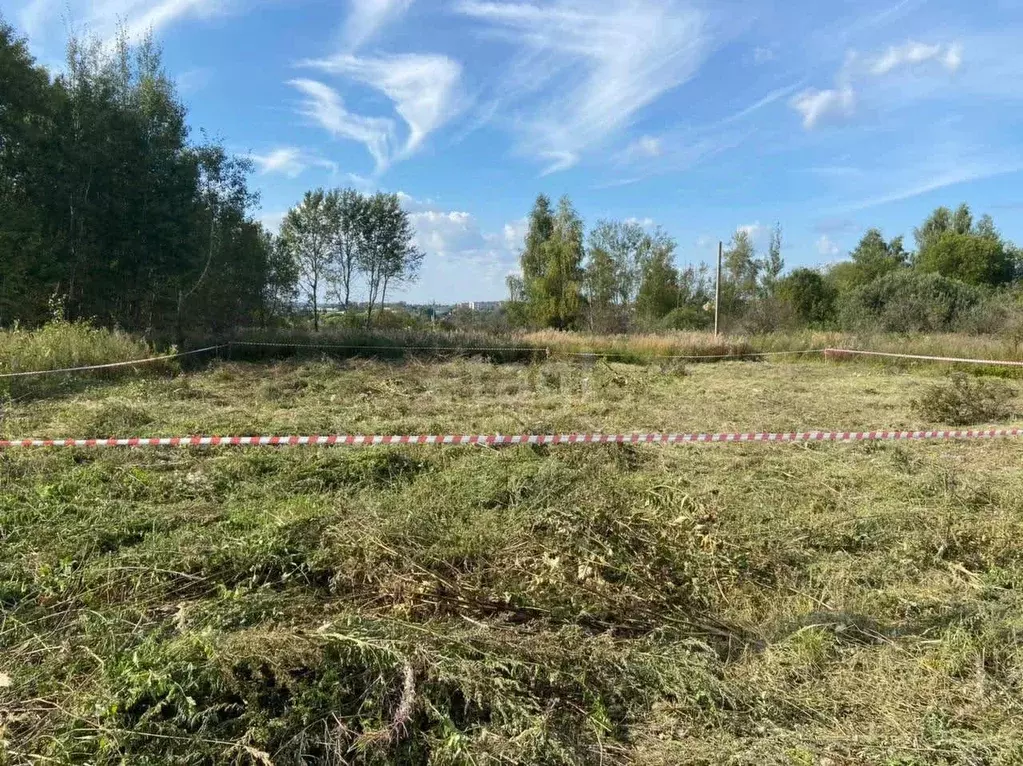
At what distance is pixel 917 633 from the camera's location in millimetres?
3729

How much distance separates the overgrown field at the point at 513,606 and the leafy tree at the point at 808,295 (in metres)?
30.8

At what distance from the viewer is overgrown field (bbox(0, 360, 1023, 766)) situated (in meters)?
2.72

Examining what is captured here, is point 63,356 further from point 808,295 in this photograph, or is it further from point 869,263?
point 869,263

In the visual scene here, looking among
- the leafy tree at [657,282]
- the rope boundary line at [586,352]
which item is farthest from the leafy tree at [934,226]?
the rope boundary line at [586,352]

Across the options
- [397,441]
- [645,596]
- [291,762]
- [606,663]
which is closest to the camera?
[291,762]

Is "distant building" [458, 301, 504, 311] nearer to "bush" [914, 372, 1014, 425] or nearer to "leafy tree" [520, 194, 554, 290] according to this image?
"leafy tree" [520, 194, 554, 290]

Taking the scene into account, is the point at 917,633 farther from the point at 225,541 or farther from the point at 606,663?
the point at 225,541

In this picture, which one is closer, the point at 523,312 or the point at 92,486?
the point at 92,486

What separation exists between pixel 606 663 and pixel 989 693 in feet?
5.96

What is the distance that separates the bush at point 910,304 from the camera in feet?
88.7

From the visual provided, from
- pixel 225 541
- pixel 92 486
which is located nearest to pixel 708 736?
pixel 225 541

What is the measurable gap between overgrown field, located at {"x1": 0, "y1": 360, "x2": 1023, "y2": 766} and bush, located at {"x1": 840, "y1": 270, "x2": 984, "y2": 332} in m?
22.5

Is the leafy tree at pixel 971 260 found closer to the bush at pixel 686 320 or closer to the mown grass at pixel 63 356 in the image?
the bush at pixel 686 320

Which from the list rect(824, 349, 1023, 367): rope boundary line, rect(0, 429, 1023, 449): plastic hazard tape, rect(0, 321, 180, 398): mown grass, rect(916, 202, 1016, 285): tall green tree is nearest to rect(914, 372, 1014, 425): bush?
rect(0, 429, 1023, 449): plastic hazard tape
